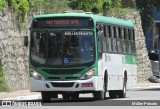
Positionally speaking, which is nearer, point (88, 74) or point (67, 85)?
point (67, 85)

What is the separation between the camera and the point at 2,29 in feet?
107

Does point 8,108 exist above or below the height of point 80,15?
below

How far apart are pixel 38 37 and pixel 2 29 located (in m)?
6.91

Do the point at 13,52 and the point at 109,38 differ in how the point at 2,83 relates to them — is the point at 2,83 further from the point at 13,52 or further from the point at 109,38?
the point at 109,38

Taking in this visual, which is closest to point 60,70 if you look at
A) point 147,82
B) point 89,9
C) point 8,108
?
point 8,108

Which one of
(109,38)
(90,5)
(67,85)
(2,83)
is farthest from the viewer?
(90,5)

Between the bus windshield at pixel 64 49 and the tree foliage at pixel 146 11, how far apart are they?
1448 inches

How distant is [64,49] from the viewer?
2564 centimetres

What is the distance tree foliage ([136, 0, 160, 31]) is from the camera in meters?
62.3

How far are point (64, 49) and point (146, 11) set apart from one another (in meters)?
38.0

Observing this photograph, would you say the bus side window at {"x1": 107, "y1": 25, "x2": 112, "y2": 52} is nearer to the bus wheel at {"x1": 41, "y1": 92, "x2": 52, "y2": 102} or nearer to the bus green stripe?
the bus green stripe

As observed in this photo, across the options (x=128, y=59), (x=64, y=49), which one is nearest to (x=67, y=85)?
(x=64, y=49)

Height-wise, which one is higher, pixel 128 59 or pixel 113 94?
pixel 128 59

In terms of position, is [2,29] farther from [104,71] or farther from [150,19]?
[150,19]
